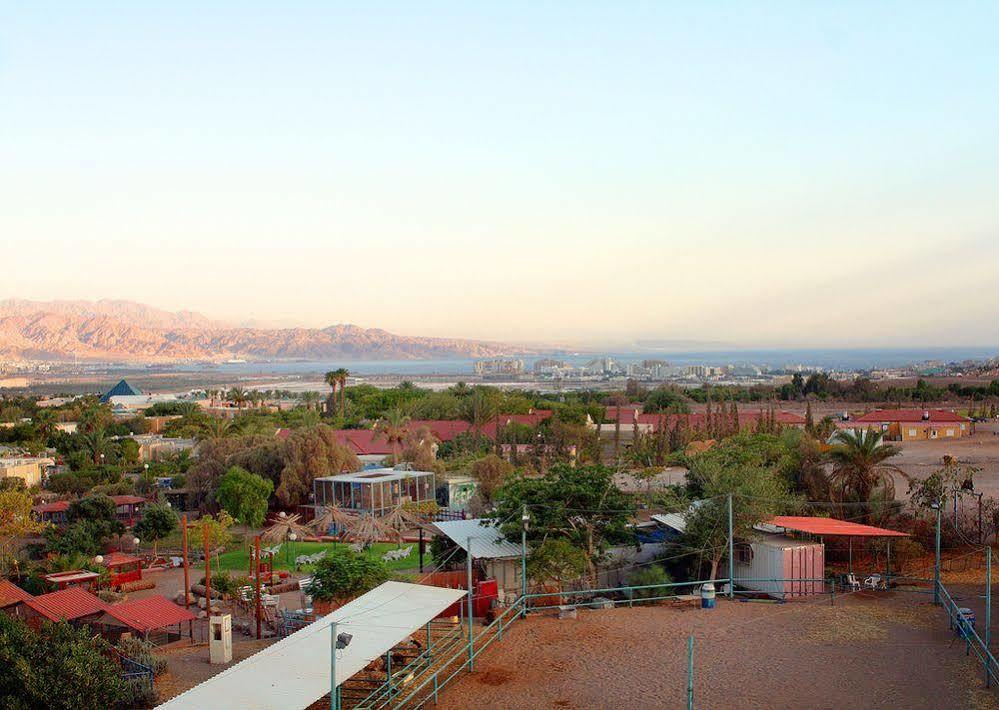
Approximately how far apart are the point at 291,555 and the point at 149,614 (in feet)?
32.0

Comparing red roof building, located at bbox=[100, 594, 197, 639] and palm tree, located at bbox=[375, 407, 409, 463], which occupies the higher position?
palm tree, located at bbox=[375, 407, 409, 463]

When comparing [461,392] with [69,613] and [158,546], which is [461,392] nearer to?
[158,546]

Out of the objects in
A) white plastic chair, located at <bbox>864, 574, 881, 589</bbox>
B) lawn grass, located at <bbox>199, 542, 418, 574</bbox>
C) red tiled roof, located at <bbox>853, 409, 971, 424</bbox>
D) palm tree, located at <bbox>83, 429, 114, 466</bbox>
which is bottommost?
lawn grass, located at <bbox>199, 542, 418, 574</bbox>

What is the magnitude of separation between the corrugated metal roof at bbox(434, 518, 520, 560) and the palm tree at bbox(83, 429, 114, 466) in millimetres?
32504

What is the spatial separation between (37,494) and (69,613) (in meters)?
22.2

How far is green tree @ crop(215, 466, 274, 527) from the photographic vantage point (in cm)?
3259

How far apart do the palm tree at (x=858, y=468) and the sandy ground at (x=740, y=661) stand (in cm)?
619

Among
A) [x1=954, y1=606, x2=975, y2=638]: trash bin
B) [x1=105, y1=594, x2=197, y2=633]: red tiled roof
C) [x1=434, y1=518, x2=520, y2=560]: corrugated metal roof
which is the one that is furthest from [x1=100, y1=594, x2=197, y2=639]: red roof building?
[x1=954, y1=606, x2=975, y2=638]: trash bin

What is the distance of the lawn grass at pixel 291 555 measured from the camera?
2506 centimetres

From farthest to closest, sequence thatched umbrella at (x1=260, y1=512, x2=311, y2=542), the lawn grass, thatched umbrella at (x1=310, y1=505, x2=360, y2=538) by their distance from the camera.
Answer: thatched umbrella at (x1=310, y1=505, x2=360, y2=538), thatched umbrella at (x1=260, y1=512, x2=311, y2=542), the lawn grass

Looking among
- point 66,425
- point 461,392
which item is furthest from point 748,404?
point 66,425

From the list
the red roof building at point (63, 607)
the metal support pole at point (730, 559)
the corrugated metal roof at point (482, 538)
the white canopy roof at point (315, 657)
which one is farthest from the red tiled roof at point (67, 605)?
the metal support pole at point (730, 559)

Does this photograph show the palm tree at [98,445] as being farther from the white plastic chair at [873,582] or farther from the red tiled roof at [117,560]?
the white plastic chair at [873,582]

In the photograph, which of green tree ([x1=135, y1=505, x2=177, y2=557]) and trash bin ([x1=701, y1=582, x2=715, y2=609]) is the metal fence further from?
green tree ([x1=135, y1=505, x2=177, y2=557])
